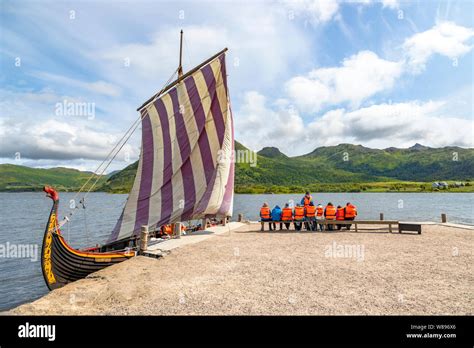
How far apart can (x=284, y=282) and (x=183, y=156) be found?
37.5 feet

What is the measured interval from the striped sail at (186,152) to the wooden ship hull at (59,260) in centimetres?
506

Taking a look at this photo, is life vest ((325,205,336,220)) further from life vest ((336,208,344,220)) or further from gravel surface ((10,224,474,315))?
gravel surface ((10,224,474,315))

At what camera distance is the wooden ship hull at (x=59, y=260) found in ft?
40.0

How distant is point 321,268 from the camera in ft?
39.7

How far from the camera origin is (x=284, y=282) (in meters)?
10.4

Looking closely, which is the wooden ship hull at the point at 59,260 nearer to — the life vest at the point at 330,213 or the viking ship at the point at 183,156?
the viking ship at the point at 183,156

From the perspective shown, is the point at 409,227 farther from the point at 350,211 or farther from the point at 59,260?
the point at 59,260

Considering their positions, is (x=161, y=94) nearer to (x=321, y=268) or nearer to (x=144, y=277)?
(x=144, y=277)

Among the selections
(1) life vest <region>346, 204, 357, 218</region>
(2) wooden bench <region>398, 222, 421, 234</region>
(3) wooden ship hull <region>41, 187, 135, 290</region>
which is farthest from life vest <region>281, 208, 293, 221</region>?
(3) wooden ship hull <region>41, 187, 135, 290</region>

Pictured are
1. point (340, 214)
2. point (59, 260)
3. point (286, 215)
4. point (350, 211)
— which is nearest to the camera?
point (59, 260)

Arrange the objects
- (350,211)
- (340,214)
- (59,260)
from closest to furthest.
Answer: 1. (59,260)
2. (350,211)
3. (340,214)

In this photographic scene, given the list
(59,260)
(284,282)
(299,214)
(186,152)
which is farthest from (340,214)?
(59,260)
